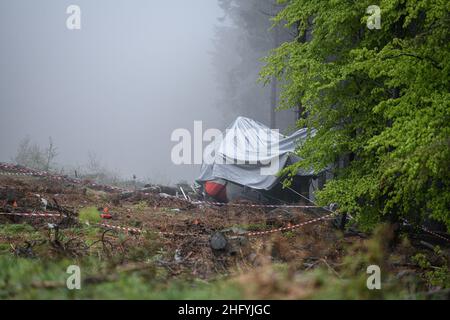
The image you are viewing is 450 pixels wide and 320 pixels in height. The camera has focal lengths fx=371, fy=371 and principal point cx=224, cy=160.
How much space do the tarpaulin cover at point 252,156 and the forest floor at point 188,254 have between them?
1779 mm

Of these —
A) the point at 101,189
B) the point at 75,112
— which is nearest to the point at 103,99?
the point at 75,112

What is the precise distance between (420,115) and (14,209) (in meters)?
9.35

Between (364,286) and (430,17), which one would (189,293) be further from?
(430,17)

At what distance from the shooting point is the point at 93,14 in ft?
634

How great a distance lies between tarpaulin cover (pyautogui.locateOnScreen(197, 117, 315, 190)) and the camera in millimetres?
14484

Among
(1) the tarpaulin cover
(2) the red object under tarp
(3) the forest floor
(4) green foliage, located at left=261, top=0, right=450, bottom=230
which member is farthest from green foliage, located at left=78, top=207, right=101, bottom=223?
(2) the red object under tarp

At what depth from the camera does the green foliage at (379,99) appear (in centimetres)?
566

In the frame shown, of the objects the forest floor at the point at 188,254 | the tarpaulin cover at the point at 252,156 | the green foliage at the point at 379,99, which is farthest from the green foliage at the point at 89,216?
the tarpaulin cover at the point at 252,156

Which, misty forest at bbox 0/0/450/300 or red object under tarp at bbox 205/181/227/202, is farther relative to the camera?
red object under tarp at bbox 205/181/227/202

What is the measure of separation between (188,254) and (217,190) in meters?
8.90

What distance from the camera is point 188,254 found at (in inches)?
259

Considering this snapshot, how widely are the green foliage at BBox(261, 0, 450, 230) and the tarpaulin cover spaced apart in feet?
17.4

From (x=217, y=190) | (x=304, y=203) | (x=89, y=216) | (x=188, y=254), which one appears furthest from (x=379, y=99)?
(x=217, y=190)

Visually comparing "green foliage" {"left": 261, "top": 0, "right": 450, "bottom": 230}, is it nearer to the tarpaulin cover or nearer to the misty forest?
the misty forest
